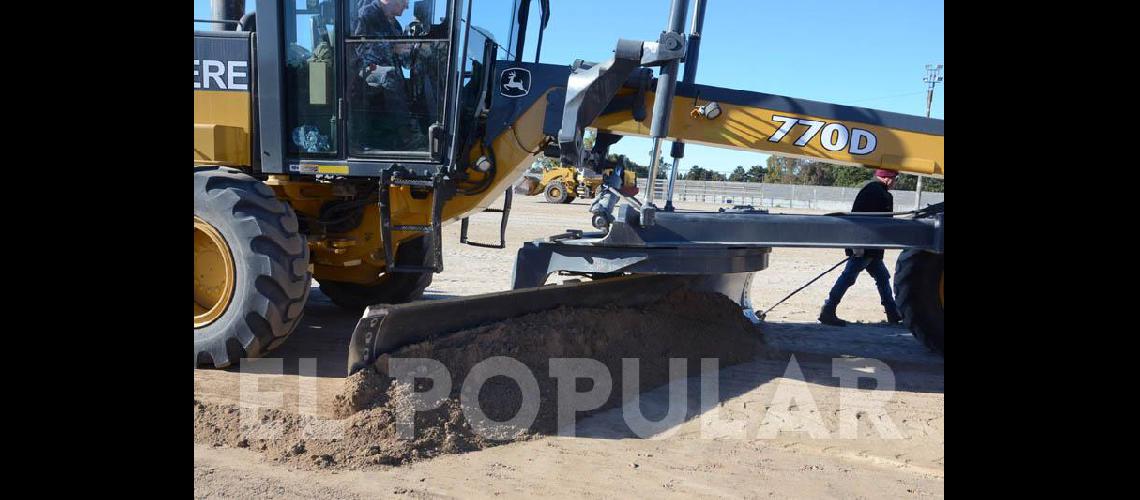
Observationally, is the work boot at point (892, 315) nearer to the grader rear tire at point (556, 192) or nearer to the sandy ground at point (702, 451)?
the sandy ground at point (702, 451)

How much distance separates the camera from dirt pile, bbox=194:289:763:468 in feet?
12.1

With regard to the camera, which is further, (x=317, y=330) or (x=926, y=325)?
(x=317, y=330)

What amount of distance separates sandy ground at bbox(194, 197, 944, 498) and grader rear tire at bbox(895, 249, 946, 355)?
0.62 ft

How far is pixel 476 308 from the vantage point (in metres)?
4.62

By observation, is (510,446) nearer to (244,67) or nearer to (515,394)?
(515,394)

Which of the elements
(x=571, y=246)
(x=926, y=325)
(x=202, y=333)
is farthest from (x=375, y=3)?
(x=926, y=325)

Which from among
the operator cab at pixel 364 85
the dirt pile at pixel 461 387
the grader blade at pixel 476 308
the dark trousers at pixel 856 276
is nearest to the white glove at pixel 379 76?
the operator cab at pixel 364 85

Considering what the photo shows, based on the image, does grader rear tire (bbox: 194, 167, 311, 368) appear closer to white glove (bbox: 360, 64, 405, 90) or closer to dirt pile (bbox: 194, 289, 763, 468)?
dirt pile (bbox: 194, 289, 763, 468)

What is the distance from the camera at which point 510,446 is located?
385 cm

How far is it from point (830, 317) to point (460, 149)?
150 inches

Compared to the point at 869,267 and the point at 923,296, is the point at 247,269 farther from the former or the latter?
the point at 869,267

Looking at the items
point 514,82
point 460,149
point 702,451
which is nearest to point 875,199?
point 514,82
